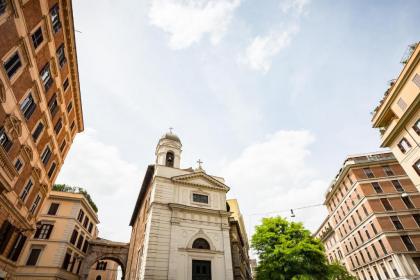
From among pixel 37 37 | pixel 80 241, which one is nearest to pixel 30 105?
pixel 37 37

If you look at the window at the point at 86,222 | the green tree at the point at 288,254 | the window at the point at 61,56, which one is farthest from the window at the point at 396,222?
the window at the point at 86,222

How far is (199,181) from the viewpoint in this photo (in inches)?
993

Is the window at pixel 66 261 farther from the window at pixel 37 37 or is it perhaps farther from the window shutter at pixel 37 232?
the window at pixel 37 37

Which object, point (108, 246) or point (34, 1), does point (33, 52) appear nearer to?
point (34, 1)

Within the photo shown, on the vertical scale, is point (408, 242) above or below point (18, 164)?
below

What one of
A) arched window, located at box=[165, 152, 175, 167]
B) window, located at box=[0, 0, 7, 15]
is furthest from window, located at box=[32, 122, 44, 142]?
arched window, located at box=[165, 152, 175, 167]

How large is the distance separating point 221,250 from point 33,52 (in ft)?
69.4

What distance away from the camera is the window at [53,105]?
55.7ft

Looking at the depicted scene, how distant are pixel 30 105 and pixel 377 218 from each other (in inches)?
1716

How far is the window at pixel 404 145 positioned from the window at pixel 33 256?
4284 centimetres

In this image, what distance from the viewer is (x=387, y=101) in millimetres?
20422

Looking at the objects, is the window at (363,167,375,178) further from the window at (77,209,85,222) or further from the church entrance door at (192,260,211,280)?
the window at (77,209,85,222)

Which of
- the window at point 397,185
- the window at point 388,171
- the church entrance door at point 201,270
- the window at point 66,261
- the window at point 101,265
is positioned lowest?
the church entrance door at point 201,270

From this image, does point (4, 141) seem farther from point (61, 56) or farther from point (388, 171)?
point (388, 171)
